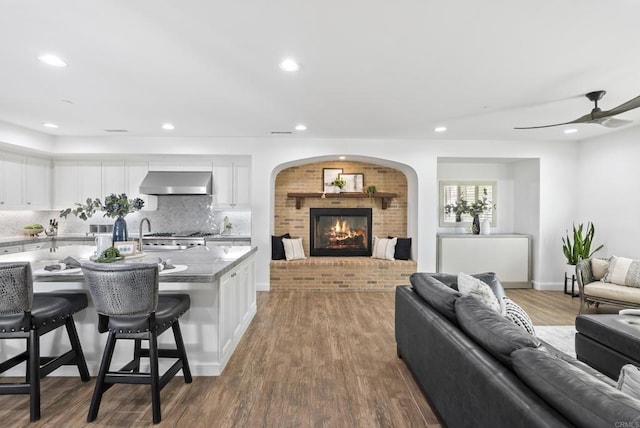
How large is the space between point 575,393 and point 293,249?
4983 millimetres

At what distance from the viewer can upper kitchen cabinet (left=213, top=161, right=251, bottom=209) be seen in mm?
5859

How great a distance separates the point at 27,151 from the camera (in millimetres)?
5215

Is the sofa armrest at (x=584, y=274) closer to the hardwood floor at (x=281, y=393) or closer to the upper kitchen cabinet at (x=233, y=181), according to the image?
the hardwood floor at (x=281, y=393)

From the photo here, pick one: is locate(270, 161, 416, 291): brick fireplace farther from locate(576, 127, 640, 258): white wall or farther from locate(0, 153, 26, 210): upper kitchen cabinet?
locate(0, 153, 26, 210): upper kitchen cabinet

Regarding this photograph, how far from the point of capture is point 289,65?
2.74 m

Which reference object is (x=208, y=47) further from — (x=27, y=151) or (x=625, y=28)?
(x=27, y=151)

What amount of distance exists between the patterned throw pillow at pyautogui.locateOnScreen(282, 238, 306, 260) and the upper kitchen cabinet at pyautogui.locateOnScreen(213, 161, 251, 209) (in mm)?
918

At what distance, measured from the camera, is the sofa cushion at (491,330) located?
150cm

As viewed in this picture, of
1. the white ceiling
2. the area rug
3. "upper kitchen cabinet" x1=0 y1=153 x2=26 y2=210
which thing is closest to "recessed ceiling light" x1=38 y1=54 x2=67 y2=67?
the white ceiling

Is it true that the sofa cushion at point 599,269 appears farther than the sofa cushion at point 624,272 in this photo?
Yes

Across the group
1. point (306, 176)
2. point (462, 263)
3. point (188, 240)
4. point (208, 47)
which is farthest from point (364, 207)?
point (208, 47)

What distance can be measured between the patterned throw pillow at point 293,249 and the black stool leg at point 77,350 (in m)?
3.52

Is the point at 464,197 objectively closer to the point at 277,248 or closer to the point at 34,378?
the point at 277,248

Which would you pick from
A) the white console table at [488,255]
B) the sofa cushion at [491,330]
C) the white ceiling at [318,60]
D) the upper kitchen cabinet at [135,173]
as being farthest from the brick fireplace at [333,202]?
the sofa cushion at [491,330]
